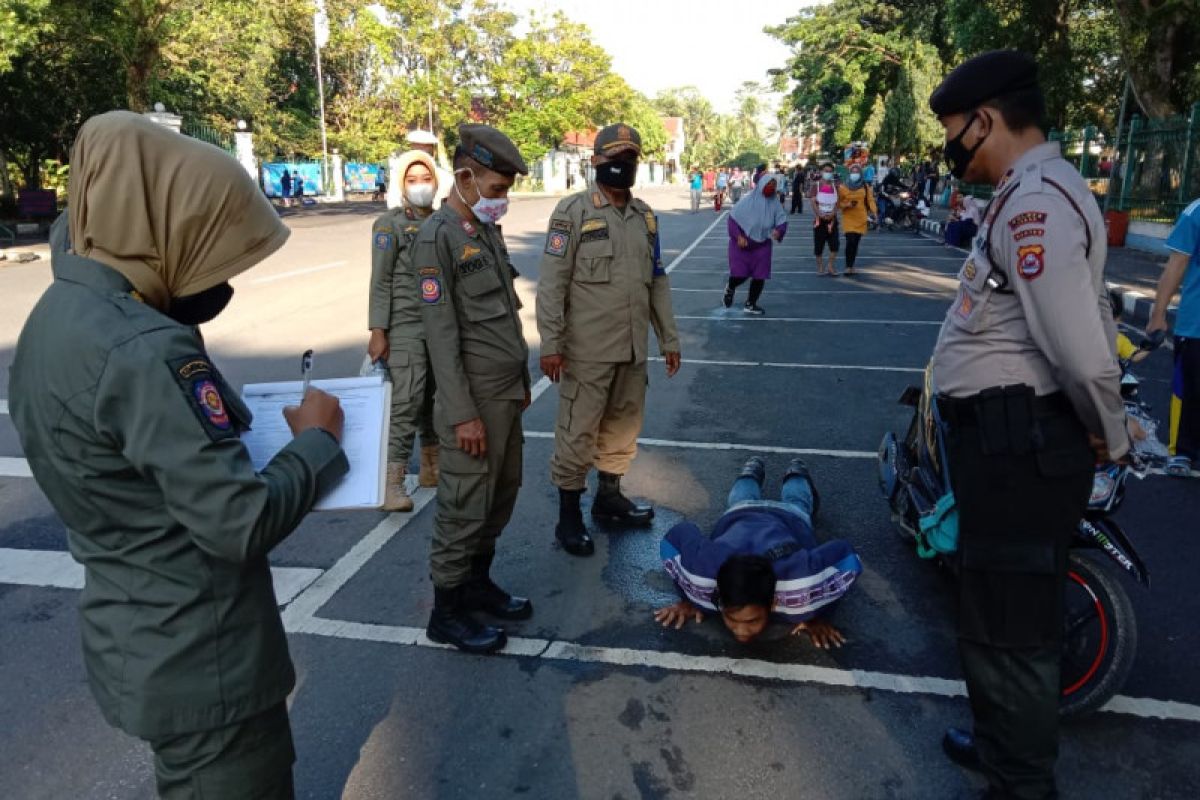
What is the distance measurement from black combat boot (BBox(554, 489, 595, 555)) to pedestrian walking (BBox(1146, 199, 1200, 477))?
3300mm

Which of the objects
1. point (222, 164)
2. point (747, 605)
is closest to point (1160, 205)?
point (747, 605)

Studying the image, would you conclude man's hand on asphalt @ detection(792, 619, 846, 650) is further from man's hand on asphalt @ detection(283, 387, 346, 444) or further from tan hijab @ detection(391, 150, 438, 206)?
tan hijab @ detection(391, 150, 438, 206)

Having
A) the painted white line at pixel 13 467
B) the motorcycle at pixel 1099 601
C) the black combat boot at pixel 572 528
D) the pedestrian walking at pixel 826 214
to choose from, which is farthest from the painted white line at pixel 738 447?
the pedestrian walking at pixel 826 214

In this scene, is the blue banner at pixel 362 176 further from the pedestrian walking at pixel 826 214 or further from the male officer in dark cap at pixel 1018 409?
the male officer in dark cap at pixel 1018 409

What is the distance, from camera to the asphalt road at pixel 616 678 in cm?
259

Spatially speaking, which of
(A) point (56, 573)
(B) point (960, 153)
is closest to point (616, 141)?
(B) point (960, 153)

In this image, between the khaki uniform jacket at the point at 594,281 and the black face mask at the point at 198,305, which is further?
the khaki uniform jacket at the point at 594,281

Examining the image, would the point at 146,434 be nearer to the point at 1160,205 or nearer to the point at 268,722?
the point at 268,722

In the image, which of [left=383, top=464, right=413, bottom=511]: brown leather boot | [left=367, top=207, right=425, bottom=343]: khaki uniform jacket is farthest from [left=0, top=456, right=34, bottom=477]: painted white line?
[left=367, top=207, right=425, bottom=343]: khaki uniform jacket

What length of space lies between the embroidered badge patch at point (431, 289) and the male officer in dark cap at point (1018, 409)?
170 cm

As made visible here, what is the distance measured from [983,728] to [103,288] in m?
2.36

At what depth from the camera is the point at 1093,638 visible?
282 cm

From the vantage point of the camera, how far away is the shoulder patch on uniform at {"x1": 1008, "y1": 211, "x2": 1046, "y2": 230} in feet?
6.59

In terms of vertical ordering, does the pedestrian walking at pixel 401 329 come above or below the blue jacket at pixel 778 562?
above
